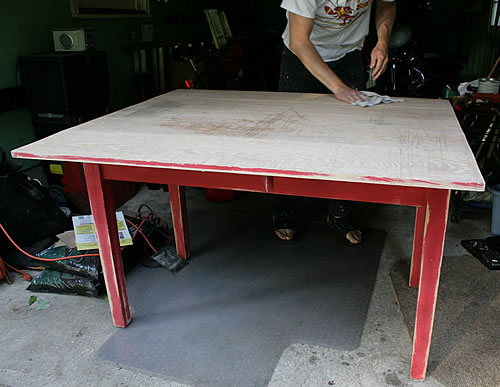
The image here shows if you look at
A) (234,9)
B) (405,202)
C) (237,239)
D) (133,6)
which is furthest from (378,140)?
(234,9)

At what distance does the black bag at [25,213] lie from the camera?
7.48ft

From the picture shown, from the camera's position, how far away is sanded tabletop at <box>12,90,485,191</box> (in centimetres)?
119

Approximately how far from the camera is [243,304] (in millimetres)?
1981

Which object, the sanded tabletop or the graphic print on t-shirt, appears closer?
the sanded tabletop

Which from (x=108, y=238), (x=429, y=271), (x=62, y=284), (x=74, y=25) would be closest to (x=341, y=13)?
(x=429, y=271)

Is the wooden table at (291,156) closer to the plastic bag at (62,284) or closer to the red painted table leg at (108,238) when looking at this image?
the red painted table leg at (108,238)

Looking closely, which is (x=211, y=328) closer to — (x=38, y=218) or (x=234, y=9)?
(x=38, y=218)

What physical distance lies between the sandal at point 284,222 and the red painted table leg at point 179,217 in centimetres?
52

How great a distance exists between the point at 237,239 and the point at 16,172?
125 centimetres

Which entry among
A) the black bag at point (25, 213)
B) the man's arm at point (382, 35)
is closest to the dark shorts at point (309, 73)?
the man's arm at point (382, 35)

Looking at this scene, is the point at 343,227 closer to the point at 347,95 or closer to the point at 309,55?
the point at 347,95

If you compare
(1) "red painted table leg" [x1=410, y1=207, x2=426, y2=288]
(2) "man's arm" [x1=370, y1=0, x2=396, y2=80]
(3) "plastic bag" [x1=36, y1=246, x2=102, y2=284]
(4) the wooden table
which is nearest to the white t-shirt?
(2) "man's arm" [x1=370, y1=0, x2=396, y2=80]

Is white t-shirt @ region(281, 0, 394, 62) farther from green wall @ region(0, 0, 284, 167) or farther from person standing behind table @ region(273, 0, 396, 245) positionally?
green wall @ region(0, 0, 284, 167)

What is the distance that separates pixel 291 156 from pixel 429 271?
540 mm
